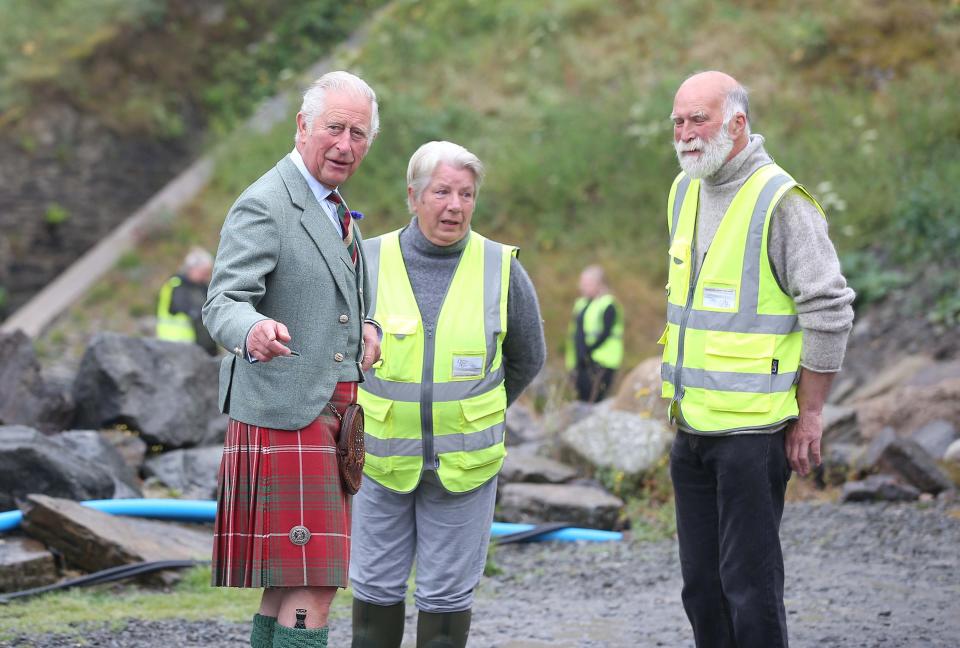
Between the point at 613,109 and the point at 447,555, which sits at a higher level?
the point at 613,109

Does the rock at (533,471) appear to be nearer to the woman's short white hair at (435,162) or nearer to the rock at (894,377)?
the rock at (894,377)

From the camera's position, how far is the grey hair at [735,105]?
3.97 metres

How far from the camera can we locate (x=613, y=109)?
54.5 feet

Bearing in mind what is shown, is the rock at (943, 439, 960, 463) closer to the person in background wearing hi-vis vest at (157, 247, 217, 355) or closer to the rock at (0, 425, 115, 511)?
the rock at (0, 425, 115, 511)

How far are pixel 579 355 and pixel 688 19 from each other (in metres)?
7.87

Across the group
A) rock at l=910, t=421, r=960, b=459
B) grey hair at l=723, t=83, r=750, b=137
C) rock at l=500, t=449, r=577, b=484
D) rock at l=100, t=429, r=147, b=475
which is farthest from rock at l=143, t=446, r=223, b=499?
rock at l=910, t=421, r=960, b=459

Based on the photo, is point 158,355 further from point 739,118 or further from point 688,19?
point 688,19

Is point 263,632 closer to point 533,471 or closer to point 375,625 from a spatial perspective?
point 375,625

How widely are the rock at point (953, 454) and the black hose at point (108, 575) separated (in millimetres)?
5629

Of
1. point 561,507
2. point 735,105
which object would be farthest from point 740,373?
point 561,507

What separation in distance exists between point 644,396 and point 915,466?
2236mm

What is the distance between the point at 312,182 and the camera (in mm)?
3693

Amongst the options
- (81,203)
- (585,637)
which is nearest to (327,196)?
(585,637)

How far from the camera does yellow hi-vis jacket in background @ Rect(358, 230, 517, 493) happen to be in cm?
→ 421
